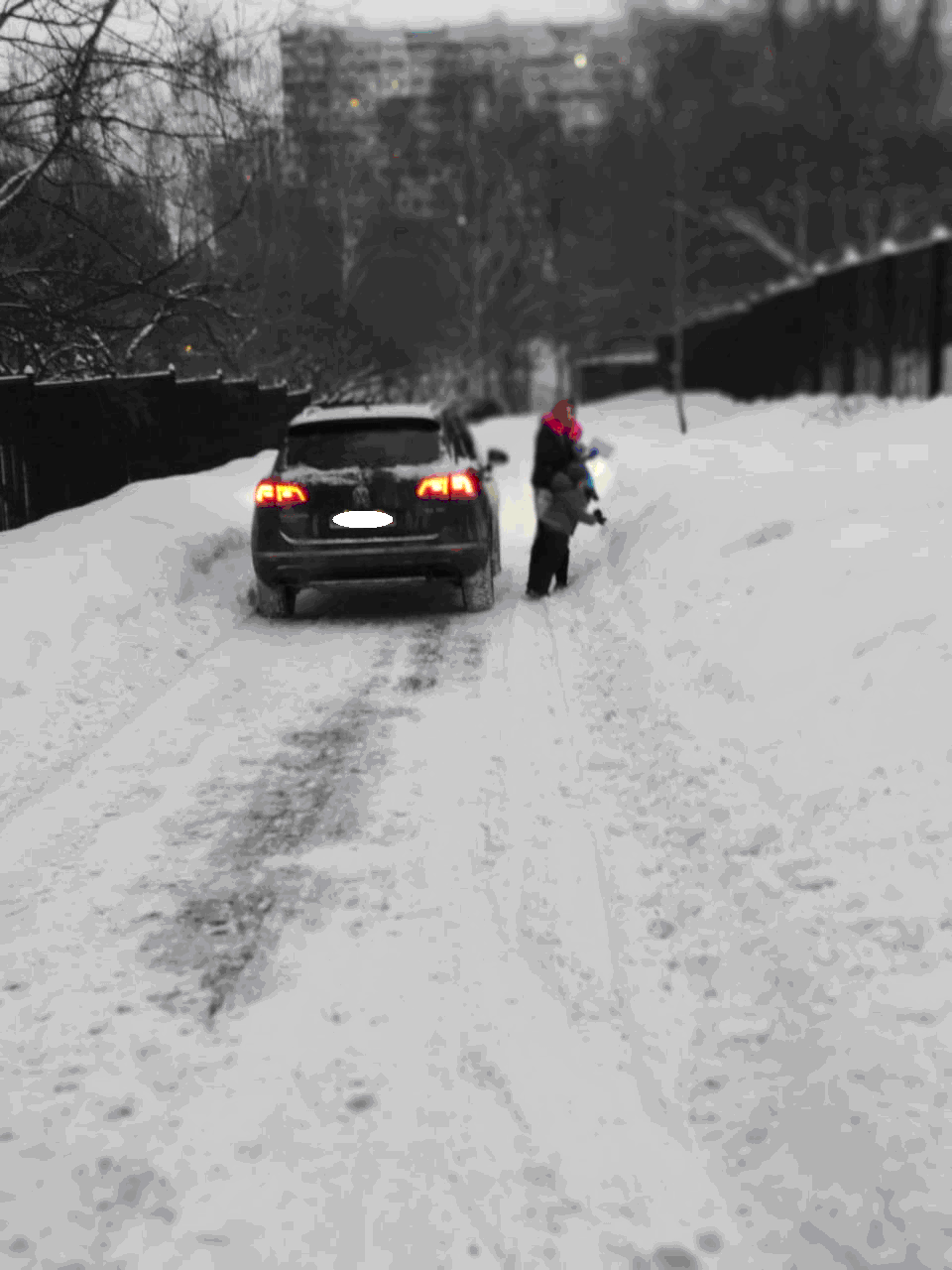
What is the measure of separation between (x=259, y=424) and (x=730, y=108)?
Result: 4480 cm

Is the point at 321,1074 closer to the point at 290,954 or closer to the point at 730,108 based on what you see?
the point at 290,954

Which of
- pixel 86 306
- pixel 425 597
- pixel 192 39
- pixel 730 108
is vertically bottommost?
pixel 425 597

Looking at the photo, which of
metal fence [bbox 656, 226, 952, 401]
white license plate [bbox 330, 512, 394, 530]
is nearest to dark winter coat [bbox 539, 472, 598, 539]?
white license plate [bbox 330, 512, 394, 530]

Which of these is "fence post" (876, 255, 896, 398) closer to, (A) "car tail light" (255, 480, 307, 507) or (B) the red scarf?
(B) the red scarf

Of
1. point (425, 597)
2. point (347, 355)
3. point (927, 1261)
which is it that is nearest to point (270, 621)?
point (425, 597)

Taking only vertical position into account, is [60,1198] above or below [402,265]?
below

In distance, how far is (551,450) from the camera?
1234 centimetres

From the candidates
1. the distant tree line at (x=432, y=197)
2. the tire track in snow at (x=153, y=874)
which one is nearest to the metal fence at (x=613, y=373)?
the distant tree line at (x=432, y=197)

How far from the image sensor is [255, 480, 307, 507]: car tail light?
10891 millimetres

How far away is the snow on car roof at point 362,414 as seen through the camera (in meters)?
11.1

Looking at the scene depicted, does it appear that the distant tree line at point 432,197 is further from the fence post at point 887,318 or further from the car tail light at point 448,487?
the fence post at point 887,318

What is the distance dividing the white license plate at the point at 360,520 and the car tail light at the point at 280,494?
30 centimetres

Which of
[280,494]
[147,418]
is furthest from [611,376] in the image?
[280,494]

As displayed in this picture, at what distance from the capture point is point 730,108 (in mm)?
62875
